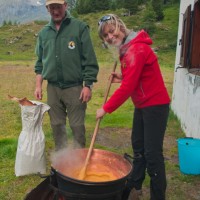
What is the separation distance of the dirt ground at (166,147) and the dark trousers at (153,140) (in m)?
0.61

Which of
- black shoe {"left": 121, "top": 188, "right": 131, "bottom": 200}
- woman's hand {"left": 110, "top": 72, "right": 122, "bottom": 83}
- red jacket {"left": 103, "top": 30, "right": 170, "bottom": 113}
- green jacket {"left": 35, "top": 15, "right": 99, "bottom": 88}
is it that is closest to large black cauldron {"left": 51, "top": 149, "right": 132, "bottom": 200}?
black shoe {"left": 121, "top": 188, "right": 131, "bottom": 200}

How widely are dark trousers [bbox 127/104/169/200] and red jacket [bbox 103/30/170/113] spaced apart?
0.11 metres

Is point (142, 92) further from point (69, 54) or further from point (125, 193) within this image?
point (69, 54)

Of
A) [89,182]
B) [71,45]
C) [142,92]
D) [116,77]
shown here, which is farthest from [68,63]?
[89,182]

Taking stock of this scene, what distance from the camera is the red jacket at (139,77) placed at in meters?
3.17

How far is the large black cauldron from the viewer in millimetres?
2758

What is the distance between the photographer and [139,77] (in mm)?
3260

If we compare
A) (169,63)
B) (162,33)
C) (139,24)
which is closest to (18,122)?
(169,63)

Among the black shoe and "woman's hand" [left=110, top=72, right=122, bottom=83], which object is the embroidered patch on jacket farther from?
the black shoe

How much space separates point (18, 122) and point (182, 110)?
3.53 m

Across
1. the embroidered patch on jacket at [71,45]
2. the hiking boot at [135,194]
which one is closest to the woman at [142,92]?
the hiking boot at [135,194]

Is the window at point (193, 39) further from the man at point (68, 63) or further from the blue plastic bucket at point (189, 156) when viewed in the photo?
the man at point (68, 63)

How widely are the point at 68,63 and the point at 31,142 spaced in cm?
113

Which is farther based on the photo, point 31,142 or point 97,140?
point 97,140
